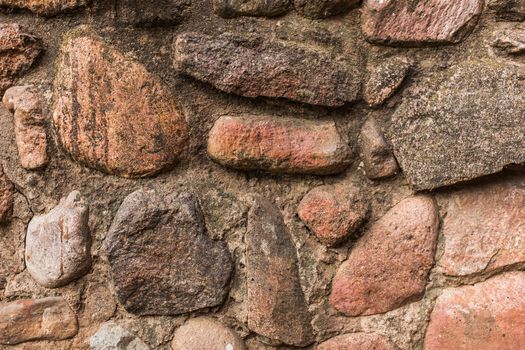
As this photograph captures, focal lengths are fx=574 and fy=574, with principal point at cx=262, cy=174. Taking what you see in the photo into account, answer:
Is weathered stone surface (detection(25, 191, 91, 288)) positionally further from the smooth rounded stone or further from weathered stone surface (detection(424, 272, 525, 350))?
weathered stone surface (detection(424, 272, 525, 350))

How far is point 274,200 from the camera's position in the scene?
958 millimetres

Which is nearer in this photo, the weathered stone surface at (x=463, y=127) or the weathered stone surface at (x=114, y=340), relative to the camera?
the weathered stone surface at (x=463, y=127)

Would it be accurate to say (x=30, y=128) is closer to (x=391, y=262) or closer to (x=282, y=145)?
(x=282, y=145)

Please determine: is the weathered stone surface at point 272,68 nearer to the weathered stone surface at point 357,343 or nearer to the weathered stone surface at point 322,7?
the weathered stone surface at point 322,7

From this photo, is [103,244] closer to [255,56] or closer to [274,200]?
[274,200]

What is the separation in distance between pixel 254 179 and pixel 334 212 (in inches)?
5.7

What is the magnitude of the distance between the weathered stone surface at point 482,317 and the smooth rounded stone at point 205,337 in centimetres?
32

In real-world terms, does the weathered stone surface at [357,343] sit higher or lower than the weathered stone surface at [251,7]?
lower

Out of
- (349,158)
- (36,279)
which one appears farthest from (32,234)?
(349,158)

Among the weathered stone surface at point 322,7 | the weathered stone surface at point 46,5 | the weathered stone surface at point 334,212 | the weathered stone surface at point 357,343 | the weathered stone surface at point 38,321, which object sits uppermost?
the weathered stone surface at point 46,5

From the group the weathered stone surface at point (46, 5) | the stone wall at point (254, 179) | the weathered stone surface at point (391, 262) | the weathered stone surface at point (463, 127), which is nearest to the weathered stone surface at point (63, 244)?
the stone wall at point (254, 179)

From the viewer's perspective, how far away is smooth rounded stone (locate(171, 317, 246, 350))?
37.1 inches

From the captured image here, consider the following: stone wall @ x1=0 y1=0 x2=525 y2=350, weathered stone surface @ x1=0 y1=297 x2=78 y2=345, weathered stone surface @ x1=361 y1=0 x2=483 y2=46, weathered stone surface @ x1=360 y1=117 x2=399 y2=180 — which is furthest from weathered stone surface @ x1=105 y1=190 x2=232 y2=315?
weathered stone surface @ x1=361 y1=0 x2=483 y2=46

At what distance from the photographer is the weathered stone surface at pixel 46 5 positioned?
0.95 m
